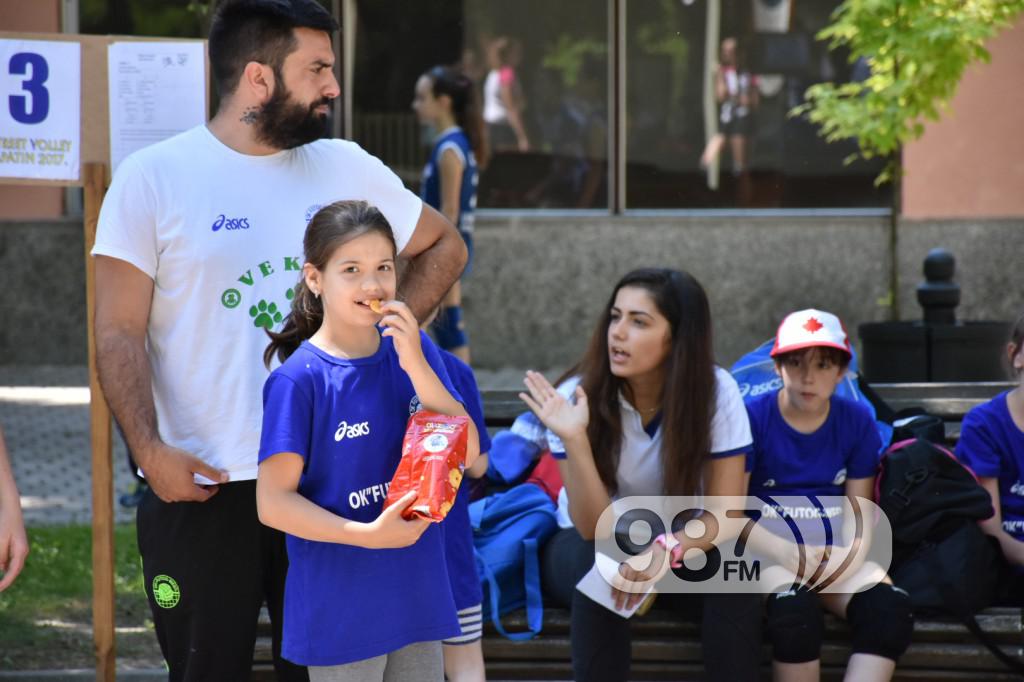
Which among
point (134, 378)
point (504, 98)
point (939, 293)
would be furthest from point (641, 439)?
point (504, 98)

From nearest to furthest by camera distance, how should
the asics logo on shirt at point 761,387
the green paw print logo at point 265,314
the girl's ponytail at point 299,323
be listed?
the girl's ponytail at point 299,323
the green paw print logo at point 265,314
the asics logo on shirt at point 761,387

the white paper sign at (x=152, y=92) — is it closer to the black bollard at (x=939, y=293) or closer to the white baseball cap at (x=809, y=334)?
the white baseball cap at (x=809, y=334)

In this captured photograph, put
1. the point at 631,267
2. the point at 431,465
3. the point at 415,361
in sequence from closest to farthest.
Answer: the point at 431,465, the point at 415,361, the point at 631,267

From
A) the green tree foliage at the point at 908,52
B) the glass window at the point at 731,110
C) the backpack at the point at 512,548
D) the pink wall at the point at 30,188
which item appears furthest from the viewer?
the glass window at the point at 731,110

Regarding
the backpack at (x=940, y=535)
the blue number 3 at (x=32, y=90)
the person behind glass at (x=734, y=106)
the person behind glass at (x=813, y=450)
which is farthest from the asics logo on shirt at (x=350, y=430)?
the person behind glass at (x=734, y=106)

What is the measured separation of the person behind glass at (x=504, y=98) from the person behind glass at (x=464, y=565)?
24.1 ft

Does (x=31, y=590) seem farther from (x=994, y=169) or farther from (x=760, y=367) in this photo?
(x=994, y=169)

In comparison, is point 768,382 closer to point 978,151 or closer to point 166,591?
point 166,591

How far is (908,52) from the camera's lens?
26.5 feet

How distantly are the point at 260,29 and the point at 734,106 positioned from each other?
8.08 metres

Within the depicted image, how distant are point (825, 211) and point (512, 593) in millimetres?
7317

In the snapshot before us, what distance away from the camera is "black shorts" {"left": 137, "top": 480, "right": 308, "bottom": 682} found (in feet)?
10.9

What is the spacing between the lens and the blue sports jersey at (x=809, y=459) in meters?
4.43

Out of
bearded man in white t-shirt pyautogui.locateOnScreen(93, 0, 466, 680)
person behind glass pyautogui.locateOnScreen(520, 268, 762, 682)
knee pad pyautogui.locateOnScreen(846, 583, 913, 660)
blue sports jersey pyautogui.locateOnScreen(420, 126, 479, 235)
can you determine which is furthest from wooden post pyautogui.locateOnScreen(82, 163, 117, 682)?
blue sports jersey pyautogui.locateOnScreen(420, 126, 479, 235)
